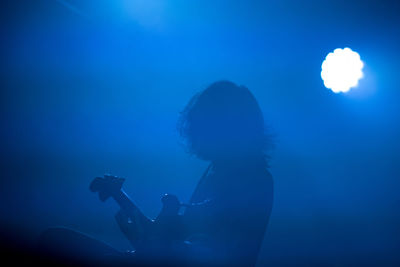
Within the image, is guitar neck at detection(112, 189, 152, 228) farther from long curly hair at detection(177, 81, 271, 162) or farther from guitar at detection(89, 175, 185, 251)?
long curly hair at detection(177, 81, 271, 162)

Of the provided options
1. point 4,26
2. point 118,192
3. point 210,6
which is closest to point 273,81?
point 210,6

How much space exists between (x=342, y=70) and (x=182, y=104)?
127cm

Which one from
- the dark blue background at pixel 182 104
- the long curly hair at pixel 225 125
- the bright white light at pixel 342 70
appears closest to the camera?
the long curly hair at pixel 225 125

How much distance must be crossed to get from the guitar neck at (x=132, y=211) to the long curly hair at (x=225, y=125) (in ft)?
1.12

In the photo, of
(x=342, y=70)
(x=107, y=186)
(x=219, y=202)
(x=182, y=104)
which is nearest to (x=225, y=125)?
(x=219, y=202)

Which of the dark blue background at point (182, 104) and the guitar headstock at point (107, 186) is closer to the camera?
the guitar headstock at point (107, 186)

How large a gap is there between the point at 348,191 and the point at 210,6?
5.85 ft

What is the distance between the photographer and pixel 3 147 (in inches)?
102

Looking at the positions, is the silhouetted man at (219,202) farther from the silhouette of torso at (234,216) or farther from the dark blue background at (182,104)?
the dark blue background at (182,104)

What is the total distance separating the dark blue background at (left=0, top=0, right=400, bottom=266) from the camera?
103 inches

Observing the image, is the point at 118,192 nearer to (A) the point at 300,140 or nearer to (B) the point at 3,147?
(B) the point at 3,147

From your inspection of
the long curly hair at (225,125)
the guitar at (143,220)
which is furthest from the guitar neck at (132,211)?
the long curly hair at (225,125)

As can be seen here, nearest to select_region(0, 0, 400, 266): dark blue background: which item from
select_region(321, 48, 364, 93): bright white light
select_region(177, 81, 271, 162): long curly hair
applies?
select_region(321, 48, 364, 93): bright white light

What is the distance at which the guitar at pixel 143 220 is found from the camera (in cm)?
84
